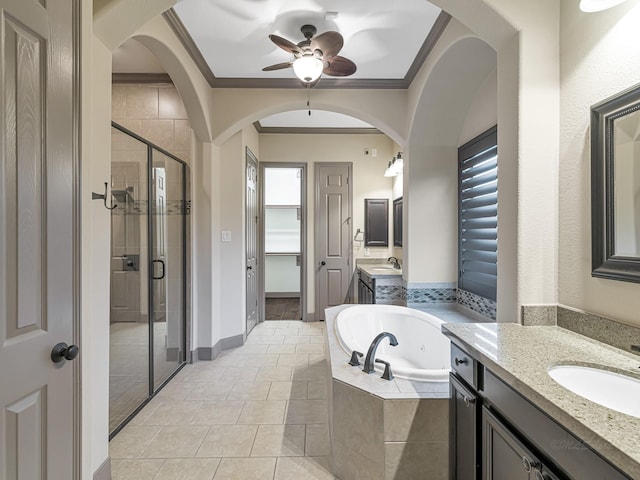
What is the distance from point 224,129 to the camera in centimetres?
325

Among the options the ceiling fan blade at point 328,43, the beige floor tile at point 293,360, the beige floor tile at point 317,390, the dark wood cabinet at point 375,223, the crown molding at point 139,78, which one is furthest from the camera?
the dark wood cabinet at point 375,223

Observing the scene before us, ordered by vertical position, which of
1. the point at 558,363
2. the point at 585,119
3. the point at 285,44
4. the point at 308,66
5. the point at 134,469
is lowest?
the point at 134,469

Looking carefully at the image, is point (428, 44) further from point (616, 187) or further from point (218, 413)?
point (218, 413)

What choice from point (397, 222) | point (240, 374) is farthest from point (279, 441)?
point (397, 222)

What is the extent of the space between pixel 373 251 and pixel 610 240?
11.8 feet

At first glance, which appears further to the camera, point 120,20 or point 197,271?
point 197,271

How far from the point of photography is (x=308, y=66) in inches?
86.0

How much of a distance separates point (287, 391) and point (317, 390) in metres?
0.26

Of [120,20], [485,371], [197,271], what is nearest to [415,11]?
[120,20]

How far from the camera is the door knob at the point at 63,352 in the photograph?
1.05 metres

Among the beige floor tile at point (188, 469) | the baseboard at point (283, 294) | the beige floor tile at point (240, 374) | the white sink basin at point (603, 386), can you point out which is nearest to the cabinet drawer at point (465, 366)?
the white sink basin at point (603, 386)

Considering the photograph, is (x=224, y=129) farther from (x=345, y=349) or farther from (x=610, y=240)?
(x=610, y=240)

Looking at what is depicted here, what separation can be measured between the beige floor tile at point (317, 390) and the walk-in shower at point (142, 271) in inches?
51.9

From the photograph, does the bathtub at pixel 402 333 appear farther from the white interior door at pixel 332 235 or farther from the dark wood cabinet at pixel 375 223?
the dark wood cabinet at pixel 375 223
